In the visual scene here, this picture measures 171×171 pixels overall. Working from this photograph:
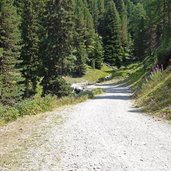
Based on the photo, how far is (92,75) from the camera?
9100 centimetres

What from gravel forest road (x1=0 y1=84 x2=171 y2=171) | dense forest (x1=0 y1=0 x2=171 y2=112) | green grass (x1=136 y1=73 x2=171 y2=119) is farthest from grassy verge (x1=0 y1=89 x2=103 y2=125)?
dense forest (x1=0 y1=0 x2=171 y2=112)

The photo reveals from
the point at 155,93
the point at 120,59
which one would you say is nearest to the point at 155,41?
the point at 120,59

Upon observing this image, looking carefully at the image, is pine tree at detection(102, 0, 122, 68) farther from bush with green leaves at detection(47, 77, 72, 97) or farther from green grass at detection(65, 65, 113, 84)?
bush with green leaves at detection(47, 77, 72, 97)

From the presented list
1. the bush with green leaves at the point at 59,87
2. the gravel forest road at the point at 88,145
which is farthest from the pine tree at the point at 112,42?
the gravel forest road at the point at 88,145

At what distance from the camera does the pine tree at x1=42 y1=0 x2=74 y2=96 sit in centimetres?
4044

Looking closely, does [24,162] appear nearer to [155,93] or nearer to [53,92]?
[155,93]

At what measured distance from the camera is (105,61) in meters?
108

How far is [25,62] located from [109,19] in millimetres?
64584

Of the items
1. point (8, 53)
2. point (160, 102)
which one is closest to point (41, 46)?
point (8, 53)

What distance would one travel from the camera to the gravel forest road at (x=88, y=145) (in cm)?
835

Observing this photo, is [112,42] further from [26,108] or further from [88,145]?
[88,145]

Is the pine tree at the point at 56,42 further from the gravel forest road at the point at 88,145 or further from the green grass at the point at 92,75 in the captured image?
the green grass at the point at 92,75

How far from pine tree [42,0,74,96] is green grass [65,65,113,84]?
37819 millimetres

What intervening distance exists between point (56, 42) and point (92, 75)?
50.8m
